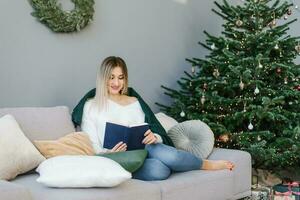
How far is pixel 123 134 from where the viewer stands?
9.67 feet

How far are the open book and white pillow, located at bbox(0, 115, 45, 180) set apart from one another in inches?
17.6

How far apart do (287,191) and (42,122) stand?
185 cm

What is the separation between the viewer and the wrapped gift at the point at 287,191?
3605mm

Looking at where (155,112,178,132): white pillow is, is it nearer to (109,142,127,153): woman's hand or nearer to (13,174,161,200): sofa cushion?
(109,142,127,153): woman's hand

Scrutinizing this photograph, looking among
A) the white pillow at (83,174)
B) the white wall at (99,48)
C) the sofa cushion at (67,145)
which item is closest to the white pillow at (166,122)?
the white wall at (99,48)

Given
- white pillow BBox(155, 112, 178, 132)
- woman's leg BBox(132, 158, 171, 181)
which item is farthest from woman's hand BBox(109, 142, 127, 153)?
white pillow BBox(155, 112, 178, 132)

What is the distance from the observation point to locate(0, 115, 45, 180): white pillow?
2436mm

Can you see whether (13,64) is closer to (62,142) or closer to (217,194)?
(62,142)

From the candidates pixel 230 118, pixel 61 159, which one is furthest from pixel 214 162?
pixel 61 159

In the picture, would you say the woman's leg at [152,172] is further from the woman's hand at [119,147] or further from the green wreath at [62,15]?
the green wreath at [62,15]

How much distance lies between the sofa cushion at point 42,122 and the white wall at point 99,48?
1.18ft

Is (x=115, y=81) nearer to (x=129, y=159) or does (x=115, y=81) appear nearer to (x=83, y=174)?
(x=129, y=159)

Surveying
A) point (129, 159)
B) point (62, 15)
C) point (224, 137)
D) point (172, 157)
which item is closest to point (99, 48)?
point (62, 15)

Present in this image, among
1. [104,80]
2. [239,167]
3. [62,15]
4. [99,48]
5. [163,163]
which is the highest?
[62,15]
